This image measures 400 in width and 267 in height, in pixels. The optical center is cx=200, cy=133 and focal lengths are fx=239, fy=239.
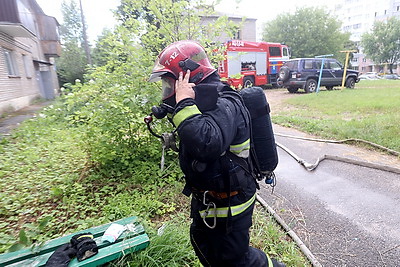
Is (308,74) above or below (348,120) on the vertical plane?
above

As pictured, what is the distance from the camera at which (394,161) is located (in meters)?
4.36

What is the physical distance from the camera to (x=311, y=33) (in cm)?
2872

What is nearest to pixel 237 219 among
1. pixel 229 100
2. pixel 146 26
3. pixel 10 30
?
pixel 229 100

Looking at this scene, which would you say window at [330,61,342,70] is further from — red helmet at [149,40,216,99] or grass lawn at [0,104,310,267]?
red helmet at [149,40,216,99]

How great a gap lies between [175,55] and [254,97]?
594 millimetres

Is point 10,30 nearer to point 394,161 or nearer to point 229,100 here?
point 229,100

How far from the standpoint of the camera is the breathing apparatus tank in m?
1.64

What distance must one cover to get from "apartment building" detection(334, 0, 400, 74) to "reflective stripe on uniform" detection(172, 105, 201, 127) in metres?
64.2

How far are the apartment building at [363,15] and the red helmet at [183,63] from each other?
63.9 m

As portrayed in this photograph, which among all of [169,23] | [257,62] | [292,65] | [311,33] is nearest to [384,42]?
[311,33]

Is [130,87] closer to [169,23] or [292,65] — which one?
[169,23]

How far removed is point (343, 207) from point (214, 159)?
104 inches

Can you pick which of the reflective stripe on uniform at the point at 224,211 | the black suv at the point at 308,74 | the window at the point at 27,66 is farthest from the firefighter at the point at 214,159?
the window at the point at 27,66

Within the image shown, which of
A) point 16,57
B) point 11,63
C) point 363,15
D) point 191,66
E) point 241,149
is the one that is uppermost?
point 363,15
